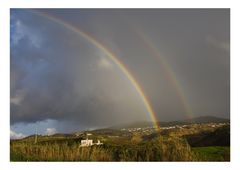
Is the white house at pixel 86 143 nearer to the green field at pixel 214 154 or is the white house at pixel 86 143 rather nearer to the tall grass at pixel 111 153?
the tall grass at pixel 111 153

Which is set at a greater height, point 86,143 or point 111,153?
point 86,143

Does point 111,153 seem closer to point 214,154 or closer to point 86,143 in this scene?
point 86,143

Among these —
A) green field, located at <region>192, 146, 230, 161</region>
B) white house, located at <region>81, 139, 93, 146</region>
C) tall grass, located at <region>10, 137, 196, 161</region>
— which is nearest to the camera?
tall grass, located at <region>10, 137, 196, 161</region>

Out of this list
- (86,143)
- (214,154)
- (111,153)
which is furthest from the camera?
(86,143)

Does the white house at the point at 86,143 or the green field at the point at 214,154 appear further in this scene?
the white house at the point at 86,143

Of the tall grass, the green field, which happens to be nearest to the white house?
the tall grass

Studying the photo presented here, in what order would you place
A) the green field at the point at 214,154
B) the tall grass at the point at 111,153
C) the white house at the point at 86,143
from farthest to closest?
the white house at the point at 86,143 → the green field at the point at 214,154 → the tall grass at the point at 111,153

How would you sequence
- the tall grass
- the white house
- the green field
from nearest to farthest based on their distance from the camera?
1. the tall grass
2. the green field
3. the white house

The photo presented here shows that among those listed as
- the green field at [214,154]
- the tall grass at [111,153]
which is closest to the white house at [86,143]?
the tall grass at [111,153]

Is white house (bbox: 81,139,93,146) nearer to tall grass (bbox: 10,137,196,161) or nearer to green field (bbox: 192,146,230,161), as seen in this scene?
tall grass (bbox: 10,137,196,161)

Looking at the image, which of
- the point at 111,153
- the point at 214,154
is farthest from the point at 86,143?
the point at 214,154
